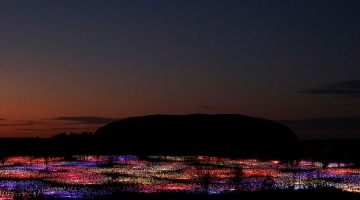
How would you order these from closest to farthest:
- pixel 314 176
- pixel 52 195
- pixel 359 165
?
pixel 52 195 → pixel 314 176 → pixel 359 165

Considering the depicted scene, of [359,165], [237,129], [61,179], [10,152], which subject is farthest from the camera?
[237,129]

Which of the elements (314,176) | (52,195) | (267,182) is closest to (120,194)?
(52,195)

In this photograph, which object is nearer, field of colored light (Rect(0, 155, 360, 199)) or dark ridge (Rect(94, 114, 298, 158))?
field of colored light (Rect(0, 155, 360, 199))

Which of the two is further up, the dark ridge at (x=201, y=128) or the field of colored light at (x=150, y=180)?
the dark ridge at (x=201, y=128)

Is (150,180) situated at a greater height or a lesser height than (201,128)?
lesser

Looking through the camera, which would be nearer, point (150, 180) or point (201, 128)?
point (150, 180)

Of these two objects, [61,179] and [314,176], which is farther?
[314,176]

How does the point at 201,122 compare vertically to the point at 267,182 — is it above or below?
above

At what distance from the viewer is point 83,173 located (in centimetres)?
3148

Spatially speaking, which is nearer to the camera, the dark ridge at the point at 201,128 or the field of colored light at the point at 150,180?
the field of colored light at the point at 150,180

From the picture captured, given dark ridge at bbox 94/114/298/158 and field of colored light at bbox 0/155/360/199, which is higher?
dark ridge at bbox 94/114/298/158

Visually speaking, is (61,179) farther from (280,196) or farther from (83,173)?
(280,196)

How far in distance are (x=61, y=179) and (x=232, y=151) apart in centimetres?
2666

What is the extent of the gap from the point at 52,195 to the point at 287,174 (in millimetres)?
14553
